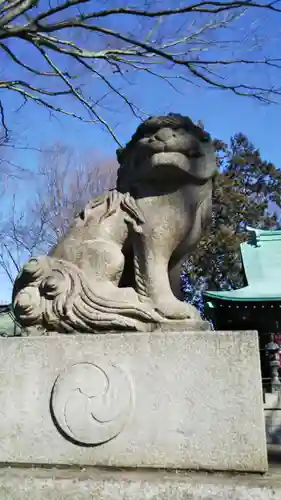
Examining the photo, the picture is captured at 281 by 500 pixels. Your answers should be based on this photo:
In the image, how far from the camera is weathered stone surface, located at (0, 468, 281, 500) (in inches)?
64.7

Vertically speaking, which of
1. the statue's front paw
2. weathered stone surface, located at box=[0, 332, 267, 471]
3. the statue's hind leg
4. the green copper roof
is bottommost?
weathered stone surface, located at box=[0, 332, 267, 471]

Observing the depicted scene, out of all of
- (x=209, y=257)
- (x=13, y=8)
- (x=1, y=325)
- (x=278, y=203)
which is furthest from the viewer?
(x=278, y=203)

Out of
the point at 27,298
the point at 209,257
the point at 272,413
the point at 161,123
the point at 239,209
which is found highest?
the point at 239,209

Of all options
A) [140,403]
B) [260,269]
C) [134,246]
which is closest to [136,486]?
[140,403]

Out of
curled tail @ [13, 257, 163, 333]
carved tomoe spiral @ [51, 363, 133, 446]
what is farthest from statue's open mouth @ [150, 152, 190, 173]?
carved tomoe spiral @ [51, 363, 133, 446]

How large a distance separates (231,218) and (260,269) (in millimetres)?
3557

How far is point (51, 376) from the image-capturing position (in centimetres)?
204

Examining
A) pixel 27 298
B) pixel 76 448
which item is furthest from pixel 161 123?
pixel 76 448

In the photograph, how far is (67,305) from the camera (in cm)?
220

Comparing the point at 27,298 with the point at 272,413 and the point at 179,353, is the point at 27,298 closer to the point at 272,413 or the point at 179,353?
the point at 179,353

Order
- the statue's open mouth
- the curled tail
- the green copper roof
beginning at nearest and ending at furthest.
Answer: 1. the curled tail
2. the statue's open mouth
3. the green copper roof

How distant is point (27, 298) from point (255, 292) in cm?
975

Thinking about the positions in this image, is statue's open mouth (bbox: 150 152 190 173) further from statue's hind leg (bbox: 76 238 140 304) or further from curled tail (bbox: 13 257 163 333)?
curled tail (bbox: 13 257 163 333)

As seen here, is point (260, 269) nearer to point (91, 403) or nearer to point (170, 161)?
point (170, 161)
